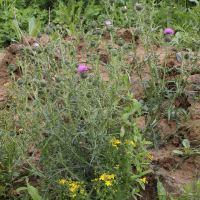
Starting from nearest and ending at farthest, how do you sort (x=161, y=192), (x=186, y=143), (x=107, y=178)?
(x=107, y=178)
(x=161, y=192)
(x=186, y=143)

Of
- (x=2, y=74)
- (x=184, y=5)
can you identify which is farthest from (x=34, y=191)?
(x=184, y=5)

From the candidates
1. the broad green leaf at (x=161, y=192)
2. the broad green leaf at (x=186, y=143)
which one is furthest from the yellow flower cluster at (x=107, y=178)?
the broad green leaf at (x=186, y=143)

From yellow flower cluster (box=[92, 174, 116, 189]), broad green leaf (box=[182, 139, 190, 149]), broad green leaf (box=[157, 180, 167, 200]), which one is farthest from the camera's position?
broad green leaf (box=[182, 139, 190, 149])

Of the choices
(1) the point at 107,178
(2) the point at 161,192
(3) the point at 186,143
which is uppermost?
(1) the point at 107,178

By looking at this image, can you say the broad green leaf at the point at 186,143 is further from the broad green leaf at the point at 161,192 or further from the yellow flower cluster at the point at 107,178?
the yellow flower cluster at the point at 107,178

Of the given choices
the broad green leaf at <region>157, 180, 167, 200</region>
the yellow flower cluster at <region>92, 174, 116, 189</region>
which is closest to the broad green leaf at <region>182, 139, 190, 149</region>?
the broad green leaf at <region>157, 180, 167, 200</region>

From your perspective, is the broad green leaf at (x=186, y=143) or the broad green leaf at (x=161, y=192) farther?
the broad green leaf at (x=186, y=143)

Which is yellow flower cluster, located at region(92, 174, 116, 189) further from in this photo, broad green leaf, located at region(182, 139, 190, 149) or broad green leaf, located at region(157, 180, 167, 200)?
broad green leaf, located at region(182, 139, 190, 149)

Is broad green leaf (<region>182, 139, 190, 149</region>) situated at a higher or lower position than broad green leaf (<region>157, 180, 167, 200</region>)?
higher

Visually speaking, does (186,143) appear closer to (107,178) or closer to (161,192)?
(161,192)

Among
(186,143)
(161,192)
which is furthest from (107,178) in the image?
(186,143)

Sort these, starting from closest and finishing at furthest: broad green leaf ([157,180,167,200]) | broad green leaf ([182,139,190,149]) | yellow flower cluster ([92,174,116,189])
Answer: yellow flower cluster ([92,174,116,189]), broad green leaf ([157,180,167,200]), broad green leaf ([182,139,190,149])

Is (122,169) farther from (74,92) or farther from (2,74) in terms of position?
(2,74)

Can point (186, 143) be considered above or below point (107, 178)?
below
